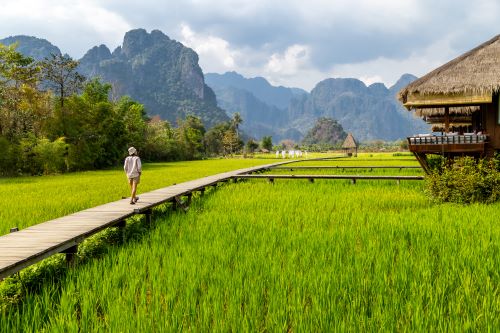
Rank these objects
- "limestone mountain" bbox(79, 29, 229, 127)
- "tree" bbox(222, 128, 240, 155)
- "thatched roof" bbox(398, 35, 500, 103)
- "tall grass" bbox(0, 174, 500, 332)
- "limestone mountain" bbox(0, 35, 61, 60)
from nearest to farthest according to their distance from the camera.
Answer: "tall grass" bbox(0, 174, 500, 332) < "thatched roof" bbox(398, 35, 500, 103) < "tree" bbox(222, 128, 240, 155) < "limestone mountain" bbox(79, 29, 229, 127) < "limestone mountain" bbox(0, 35, 61, 60)

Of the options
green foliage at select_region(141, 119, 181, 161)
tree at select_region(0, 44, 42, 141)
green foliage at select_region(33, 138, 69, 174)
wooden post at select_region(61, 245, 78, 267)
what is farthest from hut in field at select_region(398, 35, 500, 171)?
green foliage at select_region(141, 119, 181, 161)

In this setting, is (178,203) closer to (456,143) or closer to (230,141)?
(456,143)

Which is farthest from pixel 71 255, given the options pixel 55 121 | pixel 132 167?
pixel 55 121

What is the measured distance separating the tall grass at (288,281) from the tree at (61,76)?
25.0 m

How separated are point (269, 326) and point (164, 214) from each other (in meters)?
5.69

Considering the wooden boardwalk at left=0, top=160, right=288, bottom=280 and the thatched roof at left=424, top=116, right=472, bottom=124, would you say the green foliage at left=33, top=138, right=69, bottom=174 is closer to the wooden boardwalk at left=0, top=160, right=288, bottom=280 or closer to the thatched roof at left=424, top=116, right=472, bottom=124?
the wooden boardwalk at left=0, top=160, right=288, bottom=280

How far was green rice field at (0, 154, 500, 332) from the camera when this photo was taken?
2.64 meters

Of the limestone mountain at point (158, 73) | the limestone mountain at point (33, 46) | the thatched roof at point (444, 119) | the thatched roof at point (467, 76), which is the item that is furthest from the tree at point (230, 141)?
the limestone mountain at point (33, 46)

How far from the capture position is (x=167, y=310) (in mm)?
2783

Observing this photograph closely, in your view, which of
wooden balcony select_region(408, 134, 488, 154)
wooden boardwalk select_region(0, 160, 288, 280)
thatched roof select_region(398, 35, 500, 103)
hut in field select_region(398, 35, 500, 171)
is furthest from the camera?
wooden balcony select_region(408, 134, 488, 154)

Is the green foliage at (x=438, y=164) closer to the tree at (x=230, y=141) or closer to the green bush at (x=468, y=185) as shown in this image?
the green bush at (x=468, y=185)

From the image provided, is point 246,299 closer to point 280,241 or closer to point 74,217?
point 280,241

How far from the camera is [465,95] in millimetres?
10430

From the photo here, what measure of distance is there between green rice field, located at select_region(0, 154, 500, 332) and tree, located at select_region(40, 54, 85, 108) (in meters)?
24.6
